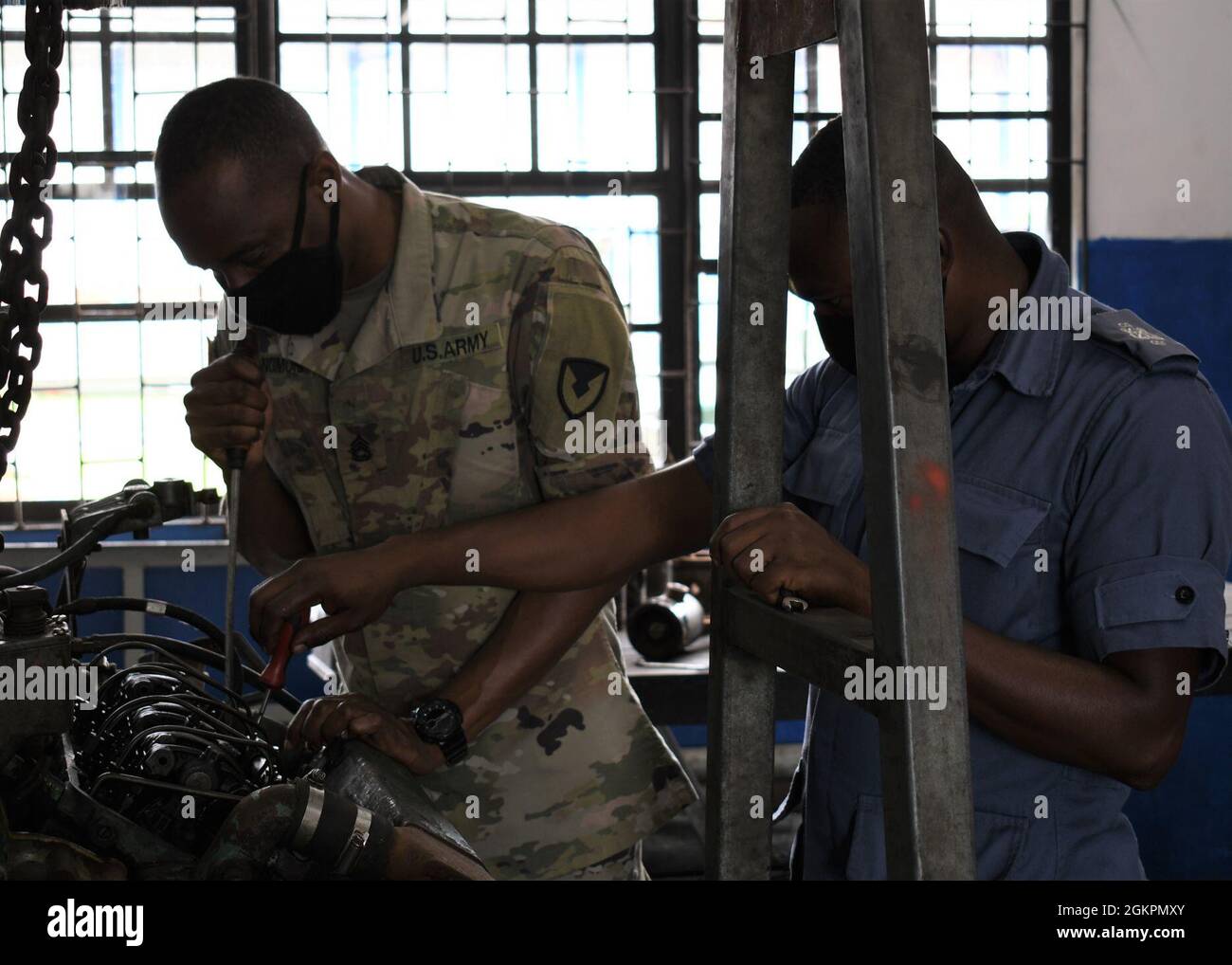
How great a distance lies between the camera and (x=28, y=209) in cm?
108

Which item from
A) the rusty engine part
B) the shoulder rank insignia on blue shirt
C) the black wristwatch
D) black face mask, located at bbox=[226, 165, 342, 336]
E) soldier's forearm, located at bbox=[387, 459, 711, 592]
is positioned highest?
black face mask, located at bbox=[226, 165, 342, 336]

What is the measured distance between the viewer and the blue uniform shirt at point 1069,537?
3.20 feet

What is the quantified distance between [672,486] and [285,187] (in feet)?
1.88

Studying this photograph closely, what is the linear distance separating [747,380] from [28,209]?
64 centimetres

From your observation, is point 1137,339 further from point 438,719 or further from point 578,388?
point 438,719

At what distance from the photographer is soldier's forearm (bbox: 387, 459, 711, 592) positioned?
1.32 m

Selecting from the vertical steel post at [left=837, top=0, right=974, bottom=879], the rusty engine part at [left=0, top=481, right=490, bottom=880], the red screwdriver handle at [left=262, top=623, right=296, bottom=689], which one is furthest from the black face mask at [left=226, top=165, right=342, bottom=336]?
the vertical steel post at [left=837, top=0, right=974, bottom=879]

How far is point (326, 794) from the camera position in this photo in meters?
0.85

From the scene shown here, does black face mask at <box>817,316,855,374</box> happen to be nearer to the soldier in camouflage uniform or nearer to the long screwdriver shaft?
the soldier in camouflage uniform

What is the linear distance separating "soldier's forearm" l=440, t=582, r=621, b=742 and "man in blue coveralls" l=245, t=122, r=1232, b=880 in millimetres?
296

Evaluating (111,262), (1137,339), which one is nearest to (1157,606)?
(1137,339)

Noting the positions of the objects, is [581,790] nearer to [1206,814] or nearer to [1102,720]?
[1102,720]

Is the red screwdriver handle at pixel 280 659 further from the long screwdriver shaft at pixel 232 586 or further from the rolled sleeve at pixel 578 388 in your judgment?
the rolled sleeve at pixel 578 388
